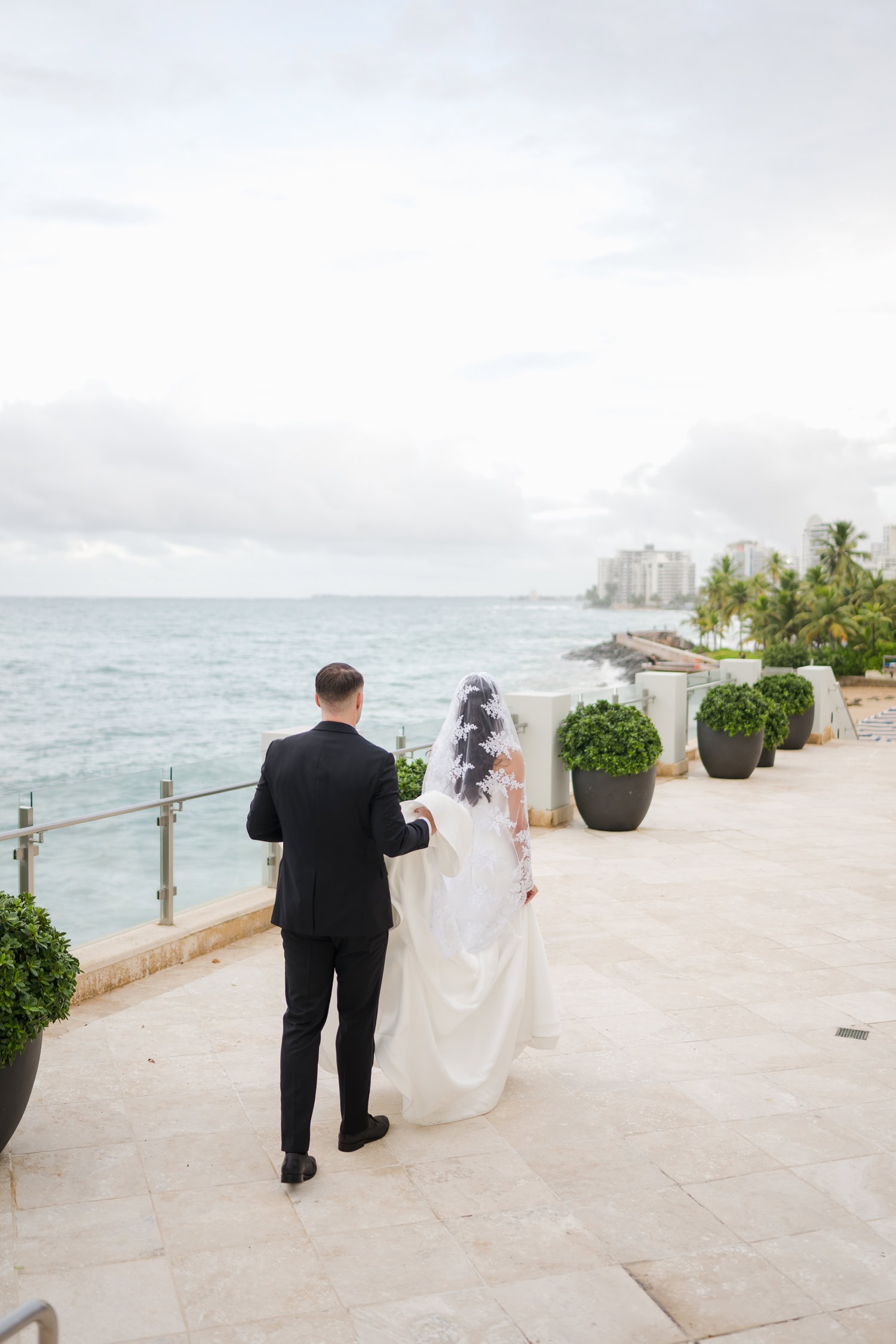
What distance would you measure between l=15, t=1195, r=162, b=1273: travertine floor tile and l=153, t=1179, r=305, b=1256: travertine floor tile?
0.05m

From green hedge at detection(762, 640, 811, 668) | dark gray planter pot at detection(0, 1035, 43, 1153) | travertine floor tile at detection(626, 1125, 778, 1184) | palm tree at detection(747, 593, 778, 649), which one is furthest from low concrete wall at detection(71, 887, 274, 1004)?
palm tree at detection(747, 593, 778, 649)

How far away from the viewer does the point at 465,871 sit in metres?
4.29

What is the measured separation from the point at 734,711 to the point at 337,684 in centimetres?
1021

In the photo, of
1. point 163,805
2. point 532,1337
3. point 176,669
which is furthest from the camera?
point 176,669

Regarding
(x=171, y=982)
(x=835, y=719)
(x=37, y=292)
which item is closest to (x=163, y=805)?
(x=171, y=982)

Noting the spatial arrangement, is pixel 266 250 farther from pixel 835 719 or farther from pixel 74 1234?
pixel 74 1234

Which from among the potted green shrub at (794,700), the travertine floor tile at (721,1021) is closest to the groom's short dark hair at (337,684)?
the travertine floor tile at (721,1021)

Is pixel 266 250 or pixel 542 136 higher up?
pixel 266 250

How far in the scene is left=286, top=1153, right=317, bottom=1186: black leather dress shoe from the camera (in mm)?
3574

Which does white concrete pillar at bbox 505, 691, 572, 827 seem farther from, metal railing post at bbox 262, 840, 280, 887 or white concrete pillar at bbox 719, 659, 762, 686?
white concrete pillar at bbox 719, 659, 762, 686

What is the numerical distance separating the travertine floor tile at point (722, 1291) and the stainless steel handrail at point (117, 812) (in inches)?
142

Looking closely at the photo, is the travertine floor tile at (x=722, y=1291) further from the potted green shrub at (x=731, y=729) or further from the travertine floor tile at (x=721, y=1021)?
the potted green shrub at (x=731, y=729)

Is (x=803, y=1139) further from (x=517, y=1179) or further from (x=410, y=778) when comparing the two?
(x=410, y=778)

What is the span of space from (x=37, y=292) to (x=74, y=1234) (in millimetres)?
74824
